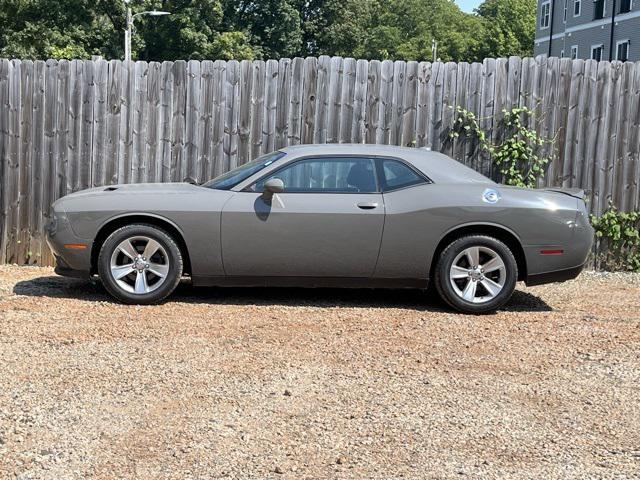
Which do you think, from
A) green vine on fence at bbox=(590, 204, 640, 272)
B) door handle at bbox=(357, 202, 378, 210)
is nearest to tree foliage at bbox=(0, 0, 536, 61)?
green vine on fence at bbox=(590, 204, 640, 272)

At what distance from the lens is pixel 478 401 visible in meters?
5.15

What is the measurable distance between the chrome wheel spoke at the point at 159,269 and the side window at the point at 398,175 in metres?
2.03

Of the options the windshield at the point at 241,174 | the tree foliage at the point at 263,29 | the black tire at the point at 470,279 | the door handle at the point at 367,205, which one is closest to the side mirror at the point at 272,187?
the windshield at the point at 241,174

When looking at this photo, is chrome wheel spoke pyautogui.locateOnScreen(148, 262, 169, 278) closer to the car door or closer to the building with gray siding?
the car door

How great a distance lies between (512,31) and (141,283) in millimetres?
77261

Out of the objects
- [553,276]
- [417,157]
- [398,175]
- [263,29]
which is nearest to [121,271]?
[398,175]

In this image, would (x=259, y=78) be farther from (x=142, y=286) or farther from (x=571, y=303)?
(x=571, y=303)

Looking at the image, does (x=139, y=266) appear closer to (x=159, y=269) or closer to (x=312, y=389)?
(x=159, y=269)

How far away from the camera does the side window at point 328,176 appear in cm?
762

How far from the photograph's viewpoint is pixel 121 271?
7.54 m

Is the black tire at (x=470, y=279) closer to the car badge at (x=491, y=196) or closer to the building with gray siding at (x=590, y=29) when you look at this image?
the car badge at (x=491, y=196)

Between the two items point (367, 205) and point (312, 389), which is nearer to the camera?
point (312, 389)

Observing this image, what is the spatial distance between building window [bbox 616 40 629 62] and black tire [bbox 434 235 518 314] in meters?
37.5

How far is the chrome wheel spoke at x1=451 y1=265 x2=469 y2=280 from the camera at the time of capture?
24.7ft
